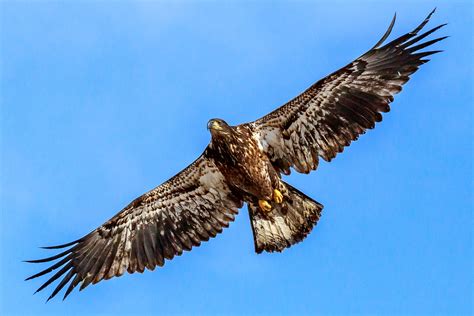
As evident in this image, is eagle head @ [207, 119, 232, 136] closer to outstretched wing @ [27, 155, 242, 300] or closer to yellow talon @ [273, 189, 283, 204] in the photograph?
outstretched wing @ [27, 155, 242, 300]

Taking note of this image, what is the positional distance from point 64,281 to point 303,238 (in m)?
4.58

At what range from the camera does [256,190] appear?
16.7 metres

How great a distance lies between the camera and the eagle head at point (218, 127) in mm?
16422

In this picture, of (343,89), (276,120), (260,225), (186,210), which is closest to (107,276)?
(186,210)

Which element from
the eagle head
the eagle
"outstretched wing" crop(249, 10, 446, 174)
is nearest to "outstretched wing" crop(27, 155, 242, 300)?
the eagle

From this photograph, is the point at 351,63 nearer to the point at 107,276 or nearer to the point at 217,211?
the point at 217,211

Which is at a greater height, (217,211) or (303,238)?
(217,211)

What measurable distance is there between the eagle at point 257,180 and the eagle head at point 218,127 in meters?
0.02

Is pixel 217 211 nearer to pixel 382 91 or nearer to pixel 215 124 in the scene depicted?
pixel 215 124

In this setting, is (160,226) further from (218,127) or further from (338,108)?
(338,108)

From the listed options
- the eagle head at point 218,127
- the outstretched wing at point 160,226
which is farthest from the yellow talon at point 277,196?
the eagle head at point 218,127

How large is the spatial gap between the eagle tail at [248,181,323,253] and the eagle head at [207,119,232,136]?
5.53ft

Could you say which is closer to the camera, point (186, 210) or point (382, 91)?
point (382, 91)

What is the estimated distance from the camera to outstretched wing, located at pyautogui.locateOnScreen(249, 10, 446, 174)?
16.2 metres
